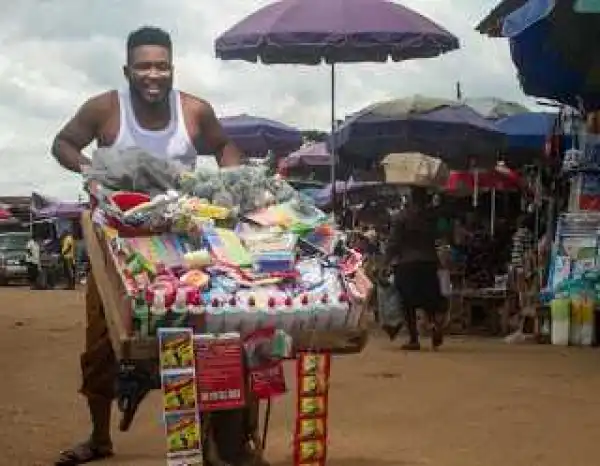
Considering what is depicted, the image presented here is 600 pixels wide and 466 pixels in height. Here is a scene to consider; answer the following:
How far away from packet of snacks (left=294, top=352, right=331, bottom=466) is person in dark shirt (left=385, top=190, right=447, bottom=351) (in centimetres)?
828

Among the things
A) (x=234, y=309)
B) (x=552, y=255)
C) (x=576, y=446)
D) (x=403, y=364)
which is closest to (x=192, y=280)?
(x=234, y=309)

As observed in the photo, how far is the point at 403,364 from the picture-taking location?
1126 cm

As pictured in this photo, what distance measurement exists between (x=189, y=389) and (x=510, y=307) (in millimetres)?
11673

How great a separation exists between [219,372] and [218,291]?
0.31 meters

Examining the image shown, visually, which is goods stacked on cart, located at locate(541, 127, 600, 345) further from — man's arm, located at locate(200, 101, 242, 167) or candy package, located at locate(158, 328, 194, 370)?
candy package, located at locate(158, 328, 194, 370)

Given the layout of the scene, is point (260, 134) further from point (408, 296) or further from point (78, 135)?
point (78, 135)

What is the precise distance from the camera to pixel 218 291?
4.48m

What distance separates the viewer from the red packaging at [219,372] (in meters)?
4.28

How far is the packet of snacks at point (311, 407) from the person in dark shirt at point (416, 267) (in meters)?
8.28

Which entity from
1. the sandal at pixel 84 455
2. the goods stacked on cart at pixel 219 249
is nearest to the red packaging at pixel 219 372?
the goods stacked on cart at pixel 219 249

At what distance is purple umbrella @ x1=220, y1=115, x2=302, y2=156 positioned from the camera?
955 inches

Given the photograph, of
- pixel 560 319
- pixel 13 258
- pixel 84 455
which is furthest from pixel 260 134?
pixel 84 455

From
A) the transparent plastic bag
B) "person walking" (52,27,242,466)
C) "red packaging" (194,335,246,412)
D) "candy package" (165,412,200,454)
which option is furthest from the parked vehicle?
"candy package" (165,412,200,454)

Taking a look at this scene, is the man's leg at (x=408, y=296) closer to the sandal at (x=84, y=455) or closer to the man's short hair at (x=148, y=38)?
the sandal at (x=84, y=455)
